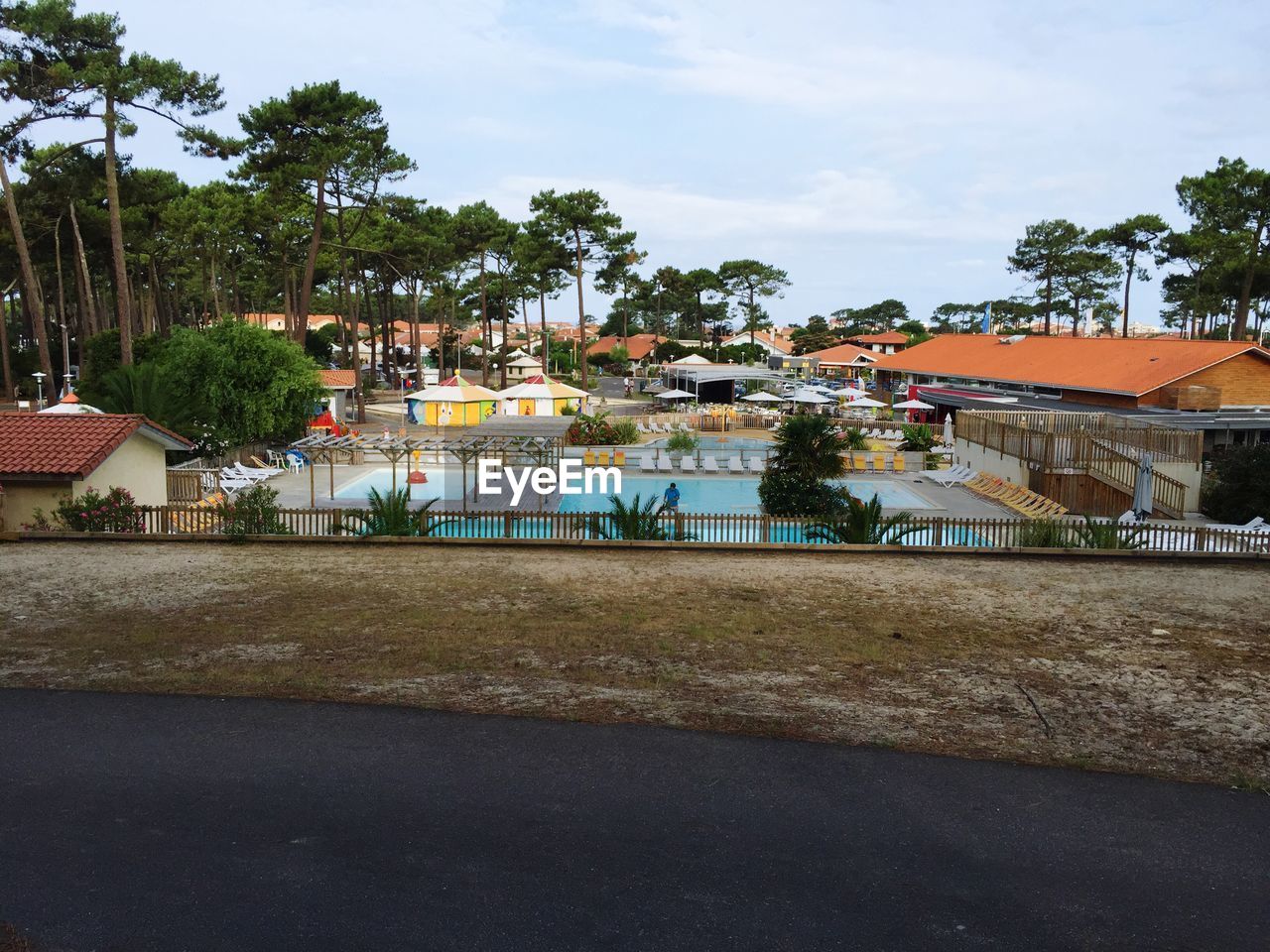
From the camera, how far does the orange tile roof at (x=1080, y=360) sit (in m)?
35.4

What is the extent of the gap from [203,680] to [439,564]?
6.44m

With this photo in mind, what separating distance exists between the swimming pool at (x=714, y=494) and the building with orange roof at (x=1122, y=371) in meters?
11.3

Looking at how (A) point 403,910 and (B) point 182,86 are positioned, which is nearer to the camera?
(A) point 403,910

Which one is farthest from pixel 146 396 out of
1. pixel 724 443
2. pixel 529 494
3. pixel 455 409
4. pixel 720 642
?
pixel 455 409

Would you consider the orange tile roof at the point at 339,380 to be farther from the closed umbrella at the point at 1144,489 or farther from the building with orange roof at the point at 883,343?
the building with orange roof at the point at 883,343

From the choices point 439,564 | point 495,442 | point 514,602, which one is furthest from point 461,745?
point 495,442

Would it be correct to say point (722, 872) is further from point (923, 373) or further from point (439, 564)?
point (923, 373)

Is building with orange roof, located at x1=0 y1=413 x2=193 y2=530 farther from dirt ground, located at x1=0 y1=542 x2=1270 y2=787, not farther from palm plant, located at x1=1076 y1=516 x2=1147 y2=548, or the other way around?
palm plant, located at x1=1076 y1=516 x2=1147 y2=548

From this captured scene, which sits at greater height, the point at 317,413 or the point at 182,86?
the point at 182,86

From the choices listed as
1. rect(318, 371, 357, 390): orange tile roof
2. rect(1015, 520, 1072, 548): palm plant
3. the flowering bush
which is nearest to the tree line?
rect(318, 371, 357, 390): orange tile roof

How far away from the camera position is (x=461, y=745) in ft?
25.0

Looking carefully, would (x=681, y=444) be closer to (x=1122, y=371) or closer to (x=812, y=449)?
(x=812, y=449)

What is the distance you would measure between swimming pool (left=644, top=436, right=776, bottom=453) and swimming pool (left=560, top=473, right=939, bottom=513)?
16.7 feet

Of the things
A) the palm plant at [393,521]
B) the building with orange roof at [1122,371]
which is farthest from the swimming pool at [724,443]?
the palm plant at [393,521]
